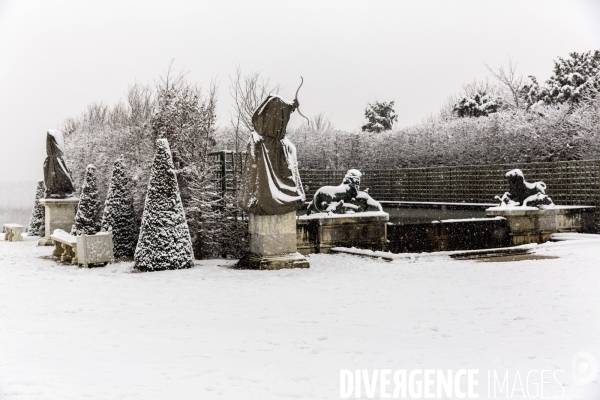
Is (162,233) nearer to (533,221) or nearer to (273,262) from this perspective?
(273,262)

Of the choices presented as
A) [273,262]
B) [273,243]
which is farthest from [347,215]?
[273,262]

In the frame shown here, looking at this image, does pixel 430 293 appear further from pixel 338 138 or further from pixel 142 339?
pixel 338 138

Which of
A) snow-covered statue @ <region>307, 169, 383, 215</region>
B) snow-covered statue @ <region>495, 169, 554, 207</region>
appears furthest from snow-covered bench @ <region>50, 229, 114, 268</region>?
snow-covered statue @ <region>495, 169, 554, 207</region>

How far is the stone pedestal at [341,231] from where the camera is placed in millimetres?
12117

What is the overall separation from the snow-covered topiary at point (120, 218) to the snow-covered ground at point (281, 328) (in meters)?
2.89

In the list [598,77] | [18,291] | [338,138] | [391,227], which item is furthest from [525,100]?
[18,291]

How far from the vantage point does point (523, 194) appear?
48.5 ft

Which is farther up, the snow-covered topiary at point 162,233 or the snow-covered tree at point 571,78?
the snow-covered tree at point 571,78

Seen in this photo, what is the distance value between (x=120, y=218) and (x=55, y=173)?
418cm

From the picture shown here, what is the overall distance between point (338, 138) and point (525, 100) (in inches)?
539

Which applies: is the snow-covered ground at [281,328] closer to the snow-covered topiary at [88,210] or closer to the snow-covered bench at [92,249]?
the snow-covered bench at [92,249]

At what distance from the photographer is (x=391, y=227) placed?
13289 millimetres

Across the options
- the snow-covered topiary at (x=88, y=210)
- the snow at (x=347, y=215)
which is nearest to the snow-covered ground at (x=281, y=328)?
the snow at (x=347, y=215)

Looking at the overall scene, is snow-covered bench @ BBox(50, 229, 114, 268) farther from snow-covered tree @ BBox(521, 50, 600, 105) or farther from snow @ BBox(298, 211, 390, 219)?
snow-covered tree @ BBox(521, 50, 600, 105)
